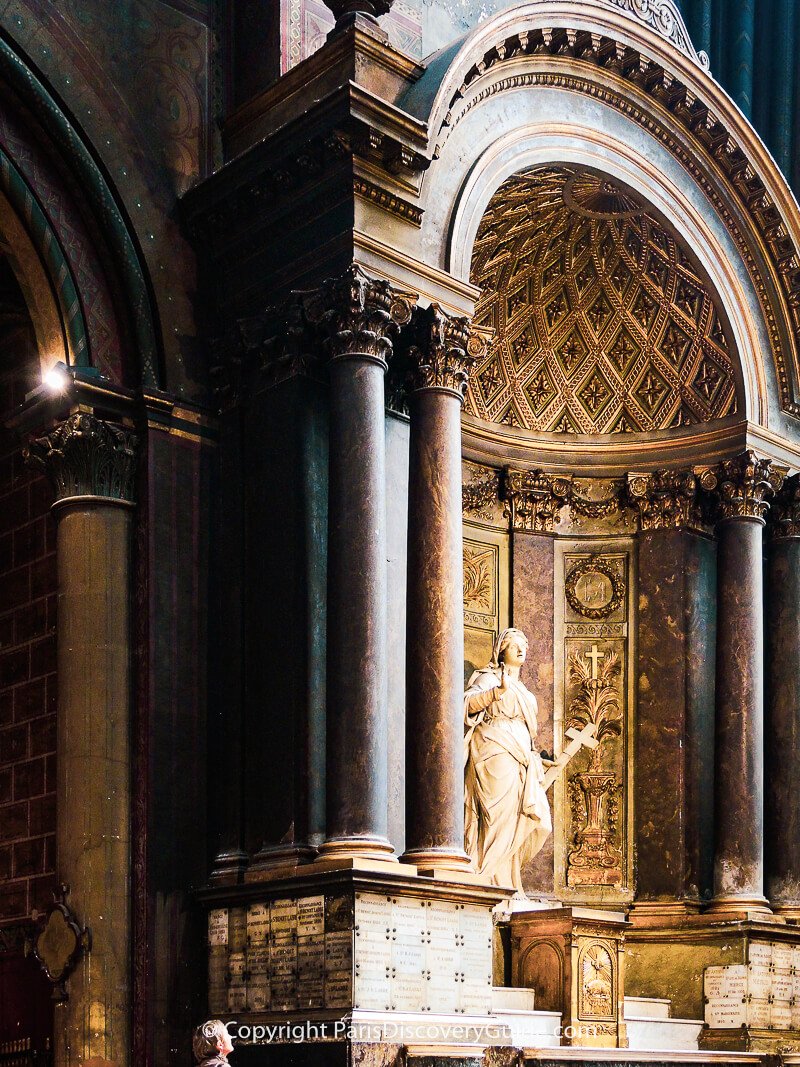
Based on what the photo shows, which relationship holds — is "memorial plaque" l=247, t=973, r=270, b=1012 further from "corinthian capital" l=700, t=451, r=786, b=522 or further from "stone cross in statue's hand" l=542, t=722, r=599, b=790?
"corinthian capital" l=700, t=451, r=786, b=522

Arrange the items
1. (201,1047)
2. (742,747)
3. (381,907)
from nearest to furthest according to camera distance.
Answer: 1. (201,1047)
2. (381,907)
3. (742,747)

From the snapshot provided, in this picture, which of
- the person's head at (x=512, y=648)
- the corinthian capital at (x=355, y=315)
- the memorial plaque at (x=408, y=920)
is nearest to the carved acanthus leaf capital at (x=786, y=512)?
the person's head at (x=512, y=648)

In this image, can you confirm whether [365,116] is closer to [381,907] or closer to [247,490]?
[247,490]

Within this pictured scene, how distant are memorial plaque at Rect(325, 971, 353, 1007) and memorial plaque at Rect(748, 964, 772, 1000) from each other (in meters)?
4.88

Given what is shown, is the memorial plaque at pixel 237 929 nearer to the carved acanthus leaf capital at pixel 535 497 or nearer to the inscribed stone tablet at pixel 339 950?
the inscribed stone tablet at pixel 339 950

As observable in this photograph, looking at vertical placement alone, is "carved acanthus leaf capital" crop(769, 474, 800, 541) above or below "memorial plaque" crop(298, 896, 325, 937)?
above

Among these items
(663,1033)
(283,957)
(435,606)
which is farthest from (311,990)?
(663,1033)

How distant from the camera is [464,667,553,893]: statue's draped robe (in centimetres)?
1480

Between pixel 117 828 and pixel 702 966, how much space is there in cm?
559

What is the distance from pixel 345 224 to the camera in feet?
41.7

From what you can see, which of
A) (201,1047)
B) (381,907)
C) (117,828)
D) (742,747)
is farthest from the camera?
(742,747)

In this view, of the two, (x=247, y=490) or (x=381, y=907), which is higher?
(x=247, y=490)

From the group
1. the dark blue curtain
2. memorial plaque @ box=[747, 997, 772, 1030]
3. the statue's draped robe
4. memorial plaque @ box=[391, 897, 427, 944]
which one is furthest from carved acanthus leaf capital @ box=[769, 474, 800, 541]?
memorial plaque @ box=[391, 897, 427, 944]

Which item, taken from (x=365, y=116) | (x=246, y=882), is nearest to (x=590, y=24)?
(x=365, y=116)
